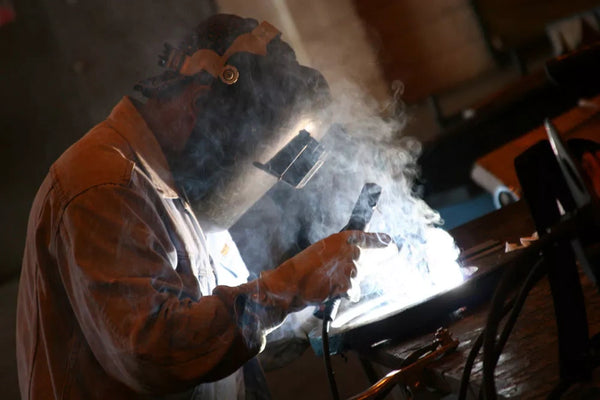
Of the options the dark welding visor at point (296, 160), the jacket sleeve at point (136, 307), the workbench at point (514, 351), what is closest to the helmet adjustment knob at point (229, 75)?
the dark welding visor at point (296, 160)

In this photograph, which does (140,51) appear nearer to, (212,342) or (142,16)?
(142,16)

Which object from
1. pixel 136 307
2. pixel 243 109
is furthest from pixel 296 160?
pixel 136 307

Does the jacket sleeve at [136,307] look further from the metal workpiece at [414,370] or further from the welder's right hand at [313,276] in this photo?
the metal workpiece at [414,370]

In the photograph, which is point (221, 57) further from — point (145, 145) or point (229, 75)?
point (145, 145)

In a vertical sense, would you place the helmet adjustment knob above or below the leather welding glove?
above

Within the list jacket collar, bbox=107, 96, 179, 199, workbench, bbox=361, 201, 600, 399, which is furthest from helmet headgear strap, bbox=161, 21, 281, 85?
workbench, bbox=361, 201, 600, 399

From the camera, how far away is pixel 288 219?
2.49 metres

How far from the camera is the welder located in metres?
1.25

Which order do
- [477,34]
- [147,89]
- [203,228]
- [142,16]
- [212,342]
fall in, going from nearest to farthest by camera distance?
1. [212,342]
2. [147,89]
3. [203,228]
4. [142,16]
5. [477,34]

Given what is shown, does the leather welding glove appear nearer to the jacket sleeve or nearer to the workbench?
the jacket sleeve

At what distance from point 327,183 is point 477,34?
2.50 metres

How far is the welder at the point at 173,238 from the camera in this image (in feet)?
A: 4.10

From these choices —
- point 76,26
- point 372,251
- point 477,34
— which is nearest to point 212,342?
point 372,251

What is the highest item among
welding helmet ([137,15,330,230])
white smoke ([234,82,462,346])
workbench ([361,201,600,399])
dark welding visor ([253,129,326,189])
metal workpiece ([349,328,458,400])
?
welding helmet ([137,15,330,230])
